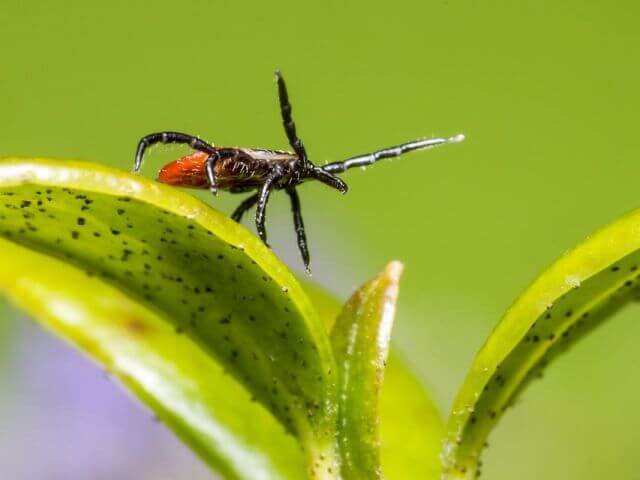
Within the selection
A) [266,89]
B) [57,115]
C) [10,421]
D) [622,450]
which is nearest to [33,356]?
[10,421]

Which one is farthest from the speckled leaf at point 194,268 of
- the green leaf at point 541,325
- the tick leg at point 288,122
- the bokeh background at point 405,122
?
the bokeh background at point 405,122

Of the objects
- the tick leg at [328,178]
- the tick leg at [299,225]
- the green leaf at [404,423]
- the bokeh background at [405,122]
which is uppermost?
the bokeh background at [405,122]

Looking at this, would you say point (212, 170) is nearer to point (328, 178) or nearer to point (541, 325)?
point (328, 178)

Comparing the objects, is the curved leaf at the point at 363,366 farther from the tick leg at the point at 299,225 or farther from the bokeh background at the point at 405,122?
the bokeh background at the point at 405,122

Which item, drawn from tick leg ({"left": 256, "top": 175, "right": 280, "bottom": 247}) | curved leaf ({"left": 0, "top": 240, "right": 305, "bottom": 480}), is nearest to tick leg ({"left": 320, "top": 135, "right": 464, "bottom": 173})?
tick leg ({"left": 256, "top": 175, "right": 280, "bottom": 247})

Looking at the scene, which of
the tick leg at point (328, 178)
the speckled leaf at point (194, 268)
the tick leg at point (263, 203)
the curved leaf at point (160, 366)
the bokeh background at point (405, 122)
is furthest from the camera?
the bokeh background at point (405, 122)

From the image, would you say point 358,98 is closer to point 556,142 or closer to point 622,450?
point 556,142
